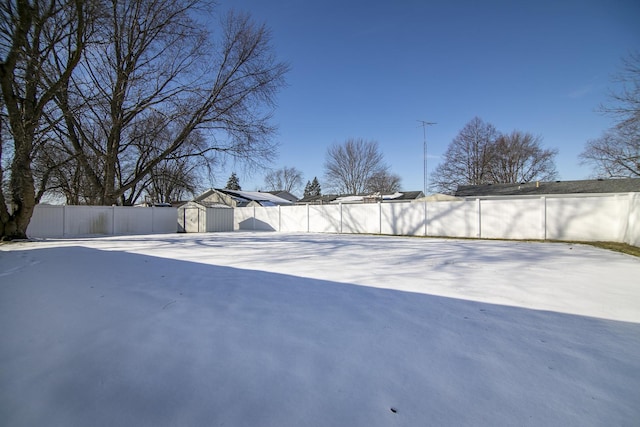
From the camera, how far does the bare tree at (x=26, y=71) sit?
752 centimetres

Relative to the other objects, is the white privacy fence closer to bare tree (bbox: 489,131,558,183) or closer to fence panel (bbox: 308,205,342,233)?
fence panel (bbox: 308,205,342,233)

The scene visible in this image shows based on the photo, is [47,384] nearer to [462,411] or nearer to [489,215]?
[462,411]

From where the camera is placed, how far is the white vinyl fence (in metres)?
13.8

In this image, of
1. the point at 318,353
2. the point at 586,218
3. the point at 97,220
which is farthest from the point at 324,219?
the point at 318,353

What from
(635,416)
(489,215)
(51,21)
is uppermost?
(51,21)

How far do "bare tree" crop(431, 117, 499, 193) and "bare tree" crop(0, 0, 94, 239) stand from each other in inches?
1222

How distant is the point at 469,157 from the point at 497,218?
22.0 meters

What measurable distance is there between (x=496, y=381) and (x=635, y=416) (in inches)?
23.7

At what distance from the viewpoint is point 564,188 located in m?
18.4

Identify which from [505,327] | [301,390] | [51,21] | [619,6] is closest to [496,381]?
[505,327]

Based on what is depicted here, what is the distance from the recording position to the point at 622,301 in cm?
327

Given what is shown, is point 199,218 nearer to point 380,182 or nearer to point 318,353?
point 318,353

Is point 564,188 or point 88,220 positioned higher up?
point 564,188

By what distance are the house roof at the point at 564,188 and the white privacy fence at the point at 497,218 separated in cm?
673
